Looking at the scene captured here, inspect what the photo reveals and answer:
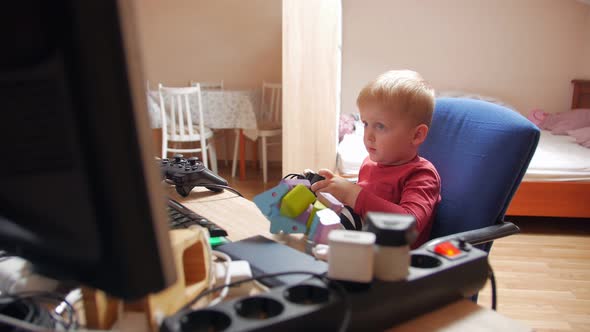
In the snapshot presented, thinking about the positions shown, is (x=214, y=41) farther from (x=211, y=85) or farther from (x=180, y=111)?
(x=180, y=111)

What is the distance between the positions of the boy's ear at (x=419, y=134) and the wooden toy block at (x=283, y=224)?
0.40m

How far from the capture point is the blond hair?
0.94m

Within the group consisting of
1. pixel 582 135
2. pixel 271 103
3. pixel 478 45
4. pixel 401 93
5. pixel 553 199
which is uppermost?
pixel 478 45

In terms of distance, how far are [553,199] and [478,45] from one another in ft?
5.65

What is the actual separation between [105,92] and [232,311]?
242 mm

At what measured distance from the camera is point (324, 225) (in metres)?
0.68

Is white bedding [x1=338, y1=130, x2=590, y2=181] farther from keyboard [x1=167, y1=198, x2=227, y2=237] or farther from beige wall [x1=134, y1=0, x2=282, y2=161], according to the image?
keyboard [x1=167, y1=198, x2=227, y2=237]

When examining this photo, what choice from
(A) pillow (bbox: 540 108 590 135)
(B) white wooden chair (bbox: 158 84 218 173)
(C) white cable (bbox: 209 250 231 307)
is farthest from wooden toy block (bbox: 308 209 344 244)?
(A) pillow (bbox: 540 108 590 135)

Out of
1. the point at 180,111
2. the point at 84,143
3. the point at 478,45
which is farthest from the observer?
the point at 478,45

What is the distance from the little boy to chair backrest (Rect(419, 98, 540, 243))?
4 centimetres

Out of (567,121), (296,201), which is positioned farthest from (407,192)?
(567,121)

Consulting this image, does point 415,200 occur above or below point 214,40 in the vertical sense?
below

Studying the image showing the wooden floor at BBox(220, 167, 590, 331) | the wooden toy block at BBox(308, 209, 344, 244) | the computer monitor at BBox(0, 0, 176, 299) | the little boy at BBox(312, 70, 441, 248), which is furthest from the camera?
the wooden floor at BBox(220, 167, 590, 331)

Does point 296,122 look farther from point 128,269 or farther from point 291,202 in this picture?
point 128,269
